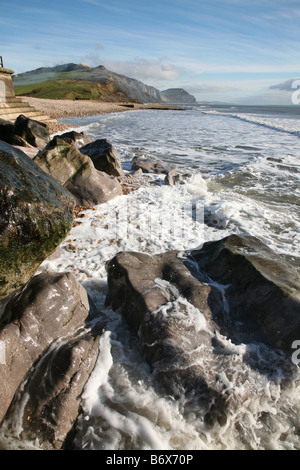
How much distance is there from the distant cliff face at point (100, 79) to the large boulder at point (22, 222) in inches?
3185

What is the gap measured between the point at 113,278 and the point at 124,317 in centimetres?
48

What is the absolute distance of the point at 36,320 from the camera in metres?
2.64

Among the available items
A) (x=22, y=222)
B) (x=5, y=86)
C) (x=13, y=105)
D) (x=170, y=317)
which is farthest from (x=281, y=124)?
(x=22, y=222)

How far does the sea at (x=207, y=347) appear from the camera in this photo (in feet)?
7.10

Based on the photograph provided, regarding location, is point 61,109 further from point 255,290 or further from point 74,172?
point 255,290

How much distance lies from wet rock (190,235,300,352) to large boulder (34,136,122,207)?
3249 mm

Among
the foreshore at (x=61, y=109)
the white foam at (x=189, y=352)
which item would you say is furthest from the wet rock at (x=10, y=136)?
the foreshore at (x=61, y=109)

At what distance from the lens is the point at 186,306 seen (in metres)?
2.98

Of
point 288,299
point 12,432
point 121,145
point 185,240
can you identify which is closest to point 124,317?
point 12,432

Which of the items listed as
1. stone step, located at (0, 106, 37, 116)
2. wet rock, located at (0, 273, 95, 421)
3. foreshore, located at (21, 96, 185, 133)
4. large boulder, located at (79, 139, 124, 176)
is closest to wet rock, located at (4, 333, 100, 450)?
wet rock, located at (0, 273, 95, 421)

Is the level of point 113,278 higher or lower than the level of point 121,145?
lower

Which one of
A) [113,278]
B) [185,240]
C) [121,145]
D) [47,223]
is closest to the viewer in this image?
[47,223]
